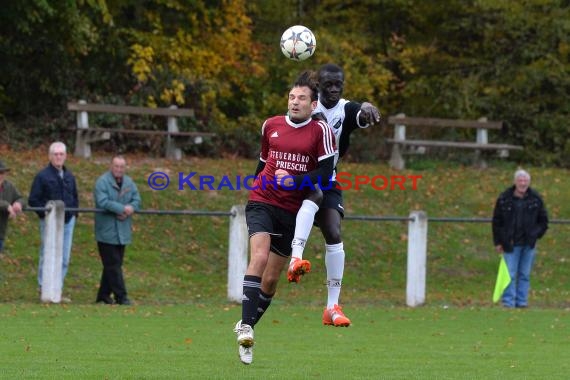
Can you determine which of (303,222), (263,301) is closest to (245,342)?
(263,301)

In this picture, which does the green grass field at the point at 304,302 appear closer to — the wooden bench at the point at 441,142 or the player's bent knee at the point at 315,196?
the wooden bench at the point at 441,142

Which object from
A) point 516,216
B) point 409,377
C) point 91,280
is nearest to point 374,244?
point 516,216

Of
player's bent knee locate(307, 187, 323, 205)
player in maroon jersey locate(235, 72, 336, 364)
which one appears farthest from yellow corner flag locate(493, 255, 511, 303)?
player's bent knee locate(307, 187, 323, 205)

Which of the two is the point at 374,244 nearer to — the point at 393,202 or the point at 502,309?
the point at 393,202

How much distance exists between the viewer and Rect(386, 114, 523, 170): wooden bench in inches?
1053

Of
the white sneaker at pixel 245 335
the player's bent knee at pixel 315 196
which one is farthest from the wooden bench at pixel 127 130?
the white sneaker at pixel 245 335

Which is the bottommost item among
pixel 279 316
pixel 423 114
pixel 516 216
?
pixel 279 316

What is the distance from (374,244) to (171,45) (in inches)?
322

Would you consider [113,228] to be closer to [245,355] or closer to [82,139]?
[245,355]

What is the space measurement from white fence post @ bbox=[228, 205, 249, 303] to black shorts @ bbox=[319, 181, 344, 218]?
7.05 metres

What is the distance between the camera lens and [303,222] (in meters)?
9.87

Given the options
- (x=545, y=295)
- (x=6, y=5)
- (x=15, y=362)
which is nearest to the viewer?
(x=15, y=362)

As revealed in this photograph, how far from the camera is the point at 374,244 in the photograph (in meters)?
22.0

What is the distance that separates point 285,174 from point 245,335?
1355mm
